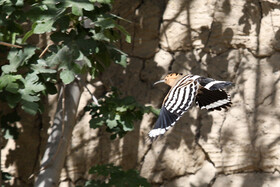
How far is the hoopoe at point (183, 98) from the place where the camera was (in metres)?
3.29

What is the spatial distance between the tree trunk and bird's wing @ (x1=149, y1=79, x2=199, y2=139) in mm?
1408

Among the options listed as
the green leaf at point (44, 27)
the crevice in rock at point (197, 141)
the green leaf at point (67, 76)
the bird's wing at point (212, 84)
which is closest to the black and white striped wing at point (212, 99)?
the bird's wing at point (212, 84)

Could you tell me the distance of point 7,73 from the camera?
412 cm

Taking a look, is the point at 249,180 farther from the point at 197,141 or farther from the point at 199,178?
the point at 197,141

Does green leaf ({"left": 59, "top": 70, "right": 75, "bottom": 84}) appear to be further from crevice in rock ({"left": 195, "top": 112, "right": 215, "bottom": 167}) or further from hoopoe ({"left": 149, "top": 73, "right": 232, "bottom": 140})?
crevice in rock ({"left": 195, "top": 112, "right": 215, "bottom": 167})

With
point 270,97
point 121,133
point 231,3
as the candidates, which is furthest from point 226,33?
point 121,133

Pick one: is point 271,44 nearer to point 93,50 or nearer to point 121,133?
point 121,133

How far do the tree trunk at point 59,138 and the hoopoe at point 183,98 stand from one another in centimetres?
134

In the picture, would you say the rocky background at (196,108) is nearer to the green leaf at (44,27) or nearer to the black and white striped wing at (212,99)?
the black and white striped wing at (212,99)

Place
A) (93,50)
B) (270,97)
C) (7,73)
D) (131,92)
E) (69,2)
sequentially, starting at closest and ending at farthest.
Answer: (69,2) → (93,50) → (7,73) → (270,97) → (131,92)

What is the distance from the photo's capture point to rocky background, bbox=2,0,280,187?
16.8 feet

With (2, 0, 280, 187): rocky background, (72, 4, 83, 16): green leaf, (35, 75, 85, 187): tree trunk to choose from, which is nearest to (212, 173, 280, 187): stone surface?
(2, 0, 280, 187): rocky background

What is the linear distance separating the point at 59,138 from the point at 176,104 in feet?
5.36

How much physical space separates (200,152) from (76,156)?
124cm
